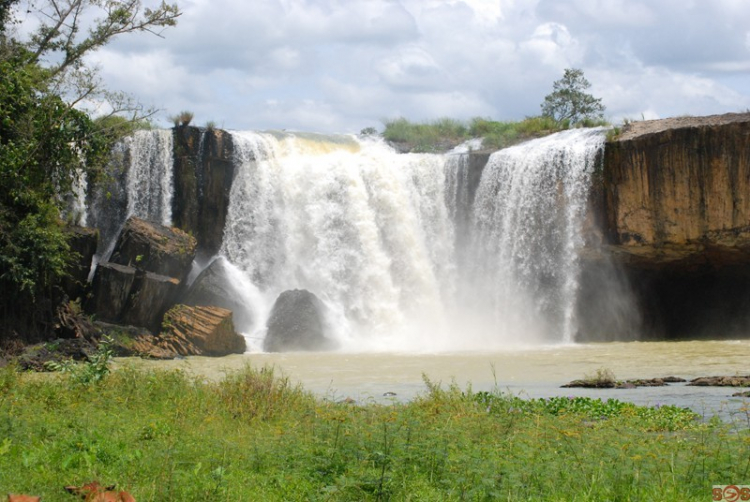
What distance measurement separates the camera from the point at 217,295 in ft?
86.5

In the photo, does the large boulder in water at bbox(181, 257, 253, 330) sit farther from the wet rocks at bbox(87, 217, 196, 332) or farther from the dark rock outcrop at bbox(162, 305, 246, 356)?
the dark rock outcrop at bbox(162, 305, 246, 356)

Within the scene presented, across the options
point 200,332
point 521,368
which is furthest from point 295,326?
point 521,368

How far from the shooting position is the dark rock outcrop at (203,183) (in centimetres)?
2967

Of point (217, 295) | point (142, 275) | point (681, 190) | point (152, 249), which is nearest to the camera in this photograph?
point (142, 275)

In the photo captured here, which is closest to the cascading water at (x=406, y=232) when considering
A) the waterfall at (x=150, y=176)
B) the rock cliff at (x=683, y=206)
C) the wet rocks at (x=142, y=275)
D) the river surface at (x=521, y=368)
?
the waterfall at (x=150, y=176)

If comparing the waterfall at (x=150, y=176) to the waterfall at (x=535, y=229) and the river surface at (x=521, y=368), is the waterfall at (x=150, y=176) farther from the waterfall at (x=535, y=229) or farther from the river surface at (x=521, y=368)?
the waterfall at (x=535, y=229)

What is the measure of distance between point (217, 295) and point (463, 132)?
14770 mm

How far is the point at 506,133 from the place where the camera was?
33250 mm

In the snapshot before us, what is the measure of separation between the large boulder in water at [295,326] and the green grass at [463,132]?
10297 millimetres

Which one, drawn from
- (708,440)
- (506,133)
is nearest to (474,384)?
(708,440)

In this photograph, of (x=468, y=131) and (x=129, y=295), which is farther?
(x=468, y=131)

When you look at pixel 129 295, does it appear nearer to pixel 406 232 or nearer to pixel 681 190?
pixel 406 232

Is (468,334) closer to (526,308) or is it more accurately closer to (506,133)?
(526,308)

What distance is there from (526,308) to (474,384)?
511 inches
